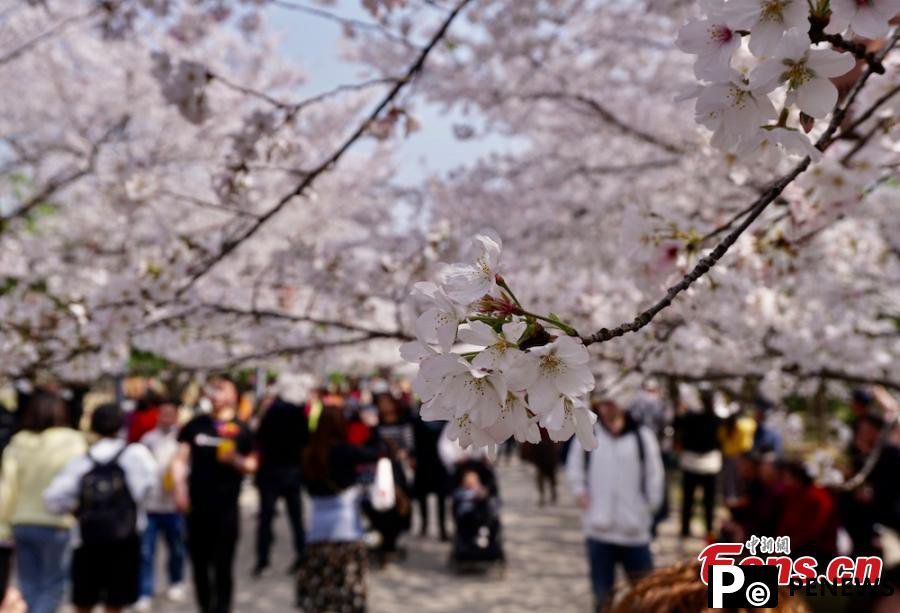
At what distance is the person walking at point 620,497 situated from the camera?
12.7 feet

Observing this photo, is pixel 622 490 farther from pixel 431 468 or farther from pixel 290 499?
pixel 431 468

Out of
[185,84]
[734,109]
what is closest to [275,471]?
[185,84]

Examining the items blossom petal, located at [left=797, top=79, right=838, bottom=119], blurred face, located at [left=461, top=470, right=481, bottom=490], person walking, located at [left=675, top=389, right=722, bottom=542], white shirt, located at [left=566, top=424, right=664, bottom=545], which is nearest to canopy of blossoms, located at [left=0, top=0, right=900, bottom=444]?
blossom petal, located at [left=797, top=79, right=838, bottom=119]

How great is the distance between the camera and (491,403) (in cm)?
82

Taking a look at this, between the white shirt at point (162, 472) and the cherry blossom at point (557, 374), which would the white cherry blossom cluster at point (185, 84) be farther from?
the white shirt at point (162, 472)

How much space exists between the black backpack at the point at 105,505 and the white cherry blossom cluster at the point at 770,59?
3.87m

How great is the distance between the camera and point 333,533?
4.32 m

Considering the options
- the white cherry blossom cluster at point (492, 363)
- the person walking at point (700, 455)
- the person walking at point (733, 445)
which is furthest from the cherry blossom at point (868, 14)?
the person walking at point (733, 445)

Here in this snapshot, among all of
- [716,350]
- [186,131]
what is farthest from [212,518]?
[186,131]

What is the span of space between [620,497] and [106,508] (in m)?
2.96

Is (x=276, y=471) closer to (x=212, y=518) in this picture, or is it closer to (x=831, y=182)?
(x=212, y=518)

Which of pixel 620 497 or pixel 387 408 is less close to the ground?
pixel 387 408

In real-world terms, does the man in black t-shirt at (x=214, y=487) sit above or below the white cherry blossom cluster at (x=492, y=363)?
below

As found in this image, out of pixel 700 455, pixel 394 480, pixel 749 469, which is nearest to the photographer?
pixel 749 469
